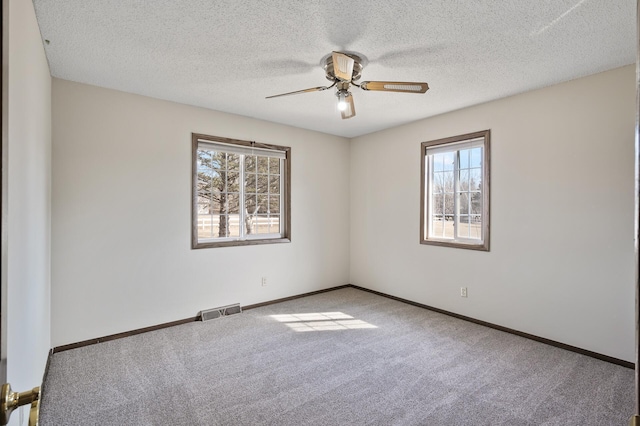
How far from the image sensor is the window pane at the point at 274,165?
4.48 meters

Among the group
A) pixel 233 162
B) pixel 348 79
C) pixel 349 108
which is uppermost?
pixel 348 79

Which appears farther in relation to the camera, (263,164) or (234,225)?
(263,164)

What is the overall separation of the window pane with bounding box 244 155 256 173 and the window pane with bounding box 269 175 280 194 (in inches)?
11.9

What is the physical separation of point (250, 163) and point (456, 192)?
2642 millimetres

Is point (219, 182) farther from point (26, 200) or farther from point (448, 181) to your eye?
point (448, 181)

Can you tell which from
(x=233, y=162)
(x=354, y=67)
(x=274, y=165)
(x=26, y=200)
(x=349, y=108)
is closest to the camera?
(x=26, y=200)

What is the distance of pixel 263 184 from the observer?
441 cm

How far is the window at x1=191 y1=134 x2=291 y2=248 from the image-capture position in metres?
3.85

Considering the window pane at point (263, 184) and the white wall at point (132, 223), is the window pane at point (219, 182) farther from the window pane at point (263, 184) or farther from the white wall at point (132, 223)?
the window pane at point (263, 184)

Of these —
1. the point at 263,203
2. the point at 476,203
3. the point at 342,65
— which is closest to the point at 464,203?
the point at 476,203

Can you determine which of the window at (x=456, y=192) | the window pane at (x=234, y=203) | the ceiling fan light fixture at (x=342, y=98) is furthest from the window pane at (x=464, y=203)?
the window pane at (x=234, y=203)

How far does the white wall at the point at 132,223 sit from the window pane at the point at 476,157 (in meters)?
2.44

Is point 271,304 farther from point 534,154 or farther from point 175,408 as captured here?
point 534,154

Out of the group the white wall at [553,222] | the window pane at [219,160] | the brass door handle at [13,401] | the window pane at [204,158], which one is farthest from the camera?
the window pane at [219,160]
